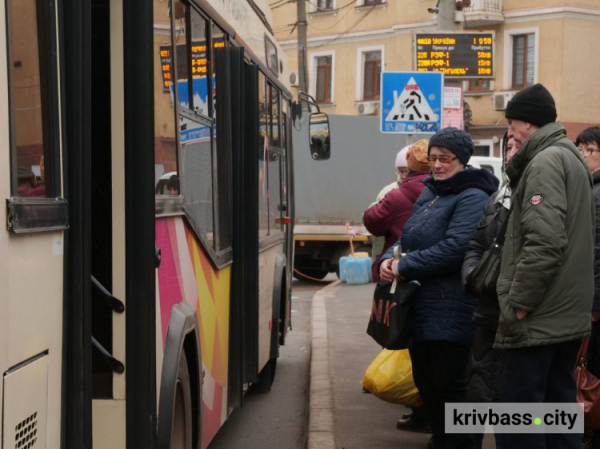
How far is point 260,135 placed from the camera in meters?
7.27

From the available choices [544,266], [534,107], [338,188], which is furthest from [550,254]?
[338,188]

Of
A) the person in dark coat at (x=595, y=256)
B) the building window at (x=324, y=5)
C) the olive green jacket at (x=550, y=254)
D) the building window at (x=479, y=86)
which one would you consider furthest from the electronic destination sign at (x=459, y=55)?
the building window at (x=324, y=5)

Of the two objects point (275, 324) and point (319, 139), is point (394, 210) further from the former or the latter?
point (319, 139)

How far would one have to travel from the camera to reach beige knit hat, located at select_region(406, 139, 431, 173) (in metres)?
6.44

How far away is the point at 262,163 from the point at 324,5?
34718mm

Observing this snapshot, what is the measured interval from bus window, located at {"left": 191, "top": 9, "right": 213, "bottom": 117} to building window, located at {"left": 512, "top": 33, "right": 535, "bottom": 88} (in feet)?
104

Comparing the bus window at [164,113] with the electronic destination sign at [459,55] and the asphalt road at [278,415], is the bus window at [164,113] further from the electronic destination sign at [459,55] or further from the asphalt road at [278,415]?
the electronic destination sign at [459,55]

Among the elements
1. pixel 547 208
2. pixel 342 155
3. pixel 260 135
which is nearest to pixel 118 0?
pixel 547 208

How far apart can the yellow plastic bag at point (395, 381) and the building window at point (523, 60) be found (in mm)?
30491

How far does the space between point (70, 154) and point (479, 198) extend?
286 centimetres

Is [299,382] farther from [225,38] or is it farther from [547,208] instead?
[547,208]

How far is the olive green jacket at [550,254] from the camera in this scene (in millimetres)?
4137

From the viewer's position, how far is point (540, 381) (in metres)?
4.32

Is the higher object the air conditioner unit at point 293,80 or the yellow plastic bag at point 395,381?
the air conditioner unit at point 293,80
